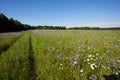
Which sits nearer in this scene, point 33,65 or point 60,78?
point 60,78

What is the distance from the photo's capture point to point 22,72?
16.2 ft

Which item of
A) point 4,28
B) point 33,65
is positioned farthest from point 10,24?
point 33,65

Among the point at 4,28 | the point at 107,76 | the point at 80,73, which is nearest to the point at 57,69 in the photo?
the point at 80,73

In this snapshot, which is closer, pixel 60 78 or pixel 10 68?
pixel 60 78

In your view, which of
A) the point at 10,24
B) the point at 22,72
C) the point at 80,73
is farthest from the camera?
the point at 10,24

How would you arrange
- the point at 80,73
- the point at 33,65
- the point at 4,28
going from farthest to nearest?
the point at 4,28
the point at 33,65
the point at 80,73

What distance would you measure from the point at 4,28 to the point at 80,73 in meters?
42.9

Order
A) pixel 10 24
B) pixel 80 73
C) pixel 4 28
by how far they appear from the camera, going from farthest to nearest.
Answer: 1. pixel 10 24
2. pixel 4 28
3. pixel 80 73

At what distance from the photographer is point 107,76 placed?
4.32 meters

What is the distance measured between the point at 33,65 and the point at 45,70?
0.98 metres

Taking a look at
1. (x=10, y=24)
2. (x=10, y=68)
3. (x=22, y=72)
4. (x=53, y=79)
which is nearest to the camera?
(x=53, y=79)

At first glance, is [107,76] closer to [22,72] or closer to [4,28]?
[22,72]

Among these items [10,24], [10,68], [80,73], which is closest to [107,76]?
[80,73]

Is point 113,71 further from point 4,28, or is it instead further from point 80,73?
point 4,28
